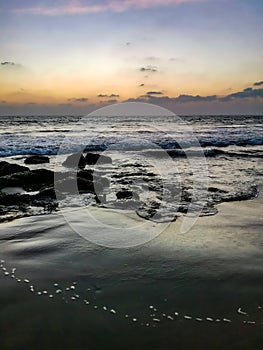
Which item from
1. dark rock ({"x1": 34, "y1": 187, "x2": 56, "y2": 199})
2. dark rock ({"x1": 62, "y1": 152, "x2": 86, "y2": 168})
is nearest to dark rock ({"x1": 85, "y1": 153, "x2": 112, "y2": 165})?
dark rock ({"x1": 62, "y1": 152, "x2": 86, "y2": 168})

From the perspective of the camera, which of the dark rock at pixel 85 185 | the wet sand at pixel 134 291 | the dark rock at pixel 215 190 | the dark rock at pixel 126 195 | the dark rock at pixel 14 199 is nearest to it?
the wet sand at pixel 134 291

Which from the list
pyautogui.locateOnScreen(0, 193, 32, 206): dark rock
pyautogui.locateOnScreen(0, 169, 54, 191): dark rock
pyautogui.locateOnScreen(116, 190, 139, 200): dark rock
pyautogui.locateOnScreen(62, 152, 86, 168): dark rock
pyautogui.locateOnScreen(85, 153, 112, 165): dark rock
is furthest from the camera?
pyautogui.locateOnScreen(85, 153, 112, 165): dark rock

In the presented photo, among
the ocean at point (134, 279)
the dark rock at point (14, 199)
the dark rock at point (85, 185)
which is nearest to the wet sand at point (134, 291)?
the ocean at point (134, 279)

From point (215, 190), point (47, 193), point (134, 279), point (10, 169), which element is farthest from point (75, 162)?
point (134, 279)

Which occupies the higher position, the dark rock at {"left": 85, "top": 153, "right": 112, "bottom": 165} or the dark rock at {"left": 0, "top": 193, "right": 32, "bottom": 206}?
the dark rock at {"left": 85, "top": 153, "right": 112, "bottom": 165}

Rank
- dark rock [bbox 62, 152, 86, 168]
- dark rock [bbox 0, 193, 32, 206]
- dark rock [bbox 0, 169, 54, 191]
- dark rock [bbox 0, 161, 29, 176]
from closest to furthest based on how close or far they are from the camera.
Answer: dark rock [bbox 0, 193, 32, 206], dark rock [bbox 0, 169, 54, 191], dark rock [bbox 0, 161, 29, 176], dark rock [bbox 62, 152, 86, 168]

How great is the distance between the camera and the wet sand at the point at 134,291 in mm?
2861

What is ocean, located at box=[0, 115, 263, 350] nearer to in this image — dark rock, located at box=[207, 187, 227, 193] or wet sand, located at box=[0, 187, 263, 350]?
wet sand, located at box=[0, 187, 263, 350]

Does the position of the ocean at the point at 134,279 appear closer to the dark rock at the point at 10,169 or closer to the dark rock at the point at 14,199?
the dark rock at the point at 14,199

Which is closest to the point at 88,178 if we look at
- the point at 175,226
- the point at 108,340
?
the point at 175,226

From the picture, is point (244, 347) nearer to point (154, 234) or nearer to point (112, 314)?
point (112, 314)

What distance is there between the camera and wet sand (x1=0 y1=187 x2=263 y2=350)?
9.39 ft

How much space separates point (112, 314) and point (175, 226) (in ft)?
9.27

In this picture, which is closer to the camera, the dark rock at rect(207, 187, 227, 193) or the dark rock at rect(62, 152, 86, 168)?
the dark rock at rect(207, 187, 227, 193)
